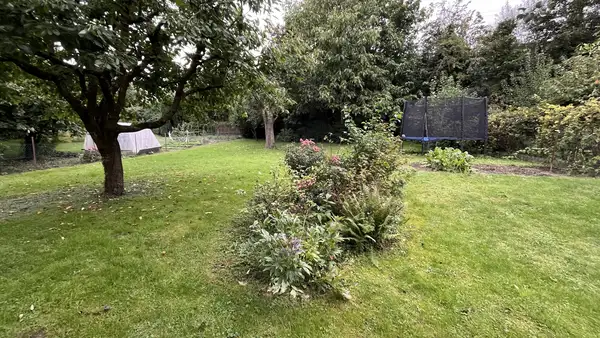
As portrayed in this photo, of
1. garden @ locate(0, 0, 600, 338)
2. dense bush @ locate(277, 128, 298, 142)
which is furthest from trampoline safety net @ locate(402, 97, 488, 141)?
dense bush @ locate(277, 128, 298, 142)

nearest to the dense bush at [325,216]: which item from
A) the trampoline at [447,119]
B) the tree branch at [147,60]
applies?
the tree branch at [147,60]

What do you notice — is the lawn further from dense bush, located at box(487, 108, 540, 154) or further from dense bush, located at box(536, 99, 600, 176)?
dense bush, located at box(487, 108, 540, 154)

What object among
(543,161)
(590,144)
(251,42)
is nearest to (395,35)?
(543,161)

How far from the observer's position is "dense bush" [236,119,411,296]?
2.15m

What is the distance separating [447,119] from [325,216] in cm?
812

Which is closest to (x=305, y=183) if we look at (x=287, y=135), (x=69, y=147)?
(x=287, y=135)

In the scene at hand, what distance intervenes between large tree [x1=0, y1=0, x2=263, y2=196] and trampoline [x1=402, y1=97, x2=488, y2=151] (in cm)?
740

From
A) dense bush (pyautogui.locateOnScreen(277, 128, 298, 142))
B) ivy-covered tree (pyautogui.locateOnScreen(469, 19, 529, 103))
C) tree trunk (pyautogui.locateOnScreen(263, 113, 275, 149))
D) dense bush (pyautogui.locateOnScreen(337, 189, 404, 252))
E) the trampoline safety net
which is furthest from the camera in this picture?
dense bush (pyautogui.locateOnScreen(277, 128, 298, 142))

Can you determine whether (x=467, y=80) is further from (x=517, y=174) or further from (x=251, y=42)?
(x=251, y=42)

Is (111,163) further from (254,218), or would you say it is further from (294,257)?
(294,257)

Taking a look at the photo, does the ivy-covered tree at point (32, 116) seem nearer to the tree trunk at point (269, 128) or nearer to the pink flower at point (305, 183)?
the pink flower at point (305, 183)

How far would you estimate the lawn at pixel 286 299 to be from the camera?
1.85m

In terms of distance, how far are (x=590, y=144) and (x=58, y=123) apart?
1493 centimetres

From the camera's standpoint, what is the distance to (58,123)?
393 inches
